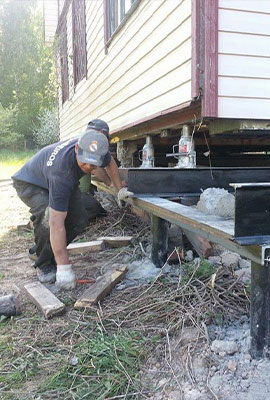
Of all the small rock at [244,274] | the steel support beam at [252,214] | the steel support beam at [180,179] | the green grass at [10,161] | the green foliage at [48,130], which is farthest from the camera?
the green foliage at [48,130]

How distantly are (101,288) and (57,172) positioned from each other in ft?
3.51

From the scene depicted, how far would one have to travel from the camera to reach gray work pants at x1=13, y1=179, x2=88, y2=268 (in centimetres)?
403

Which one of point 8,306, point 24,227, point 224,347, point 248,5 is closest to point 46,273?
point 8,306

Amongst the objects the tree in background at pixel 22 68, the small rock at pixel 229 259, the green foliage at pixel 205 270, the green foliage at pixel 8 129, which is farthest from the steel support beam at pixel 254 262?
the tree in background at pixel 22 68

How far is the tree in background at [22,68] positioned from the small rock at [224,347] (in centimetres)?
4108

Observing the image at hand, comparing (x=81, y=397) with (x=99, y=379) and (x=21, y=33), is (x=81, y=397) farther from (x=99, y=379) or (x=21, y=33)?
(x=21, y=33)

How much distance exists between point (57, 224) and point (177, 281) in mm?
1119

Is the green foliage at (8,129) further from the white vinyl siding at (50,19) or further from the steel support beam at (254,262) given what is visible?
the steel support beam at (254,262)

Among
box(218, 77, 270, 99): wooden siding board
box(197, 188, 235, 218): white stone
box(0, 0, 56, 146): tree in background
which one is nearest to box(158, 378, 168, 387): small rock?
box(197, 188, 235, 218): white stone

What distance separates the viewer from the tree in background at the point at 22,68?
41875mm

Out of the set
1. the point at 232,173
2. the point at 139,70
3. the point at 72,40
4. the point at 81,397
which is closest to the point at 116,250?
the point at 232,173

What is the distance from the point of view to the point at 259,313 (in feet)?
6.97

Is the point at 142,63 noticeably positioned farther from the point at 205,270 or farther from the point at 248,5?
the point at 205,270

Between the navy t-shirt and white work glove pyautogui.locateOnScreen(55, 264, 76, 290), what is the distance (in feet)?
1.72
